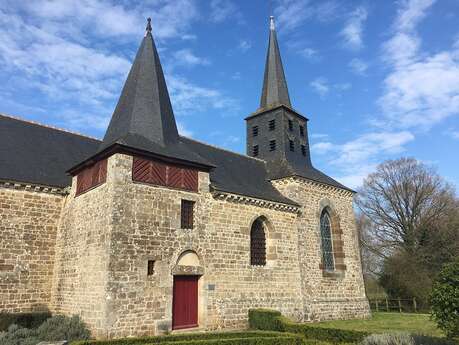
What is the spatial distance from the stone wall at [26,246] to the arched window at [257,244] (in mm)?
7978

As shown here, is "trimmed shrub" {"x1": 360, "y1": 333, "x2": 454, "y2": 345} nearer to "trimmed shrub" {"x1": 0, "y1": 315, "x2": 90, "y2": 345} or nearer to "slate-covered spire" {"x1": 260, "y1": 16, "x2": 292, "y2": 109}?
"trimmed shrub" {"x1": 0, "y1": 315, "x2": 90, "y2": 345}

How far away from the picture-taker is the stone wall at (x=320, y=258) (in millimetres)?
17281

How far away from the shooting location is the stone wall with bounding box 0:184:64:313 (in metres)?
12.7

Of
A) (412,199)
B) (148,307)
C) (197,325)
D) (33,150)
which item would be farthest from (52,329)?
(412,199)

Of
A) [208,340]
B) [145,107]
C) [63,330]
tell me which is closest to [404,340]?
[208,340]

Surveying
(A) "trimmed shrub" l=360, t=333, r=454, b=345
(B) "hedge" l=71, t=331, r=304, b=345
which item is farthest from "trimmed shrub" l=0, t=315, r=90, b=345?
(A) "trimmed shrub" l=360, t=333, r=454, b=345

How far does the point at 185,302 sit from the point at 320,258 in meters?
8.02

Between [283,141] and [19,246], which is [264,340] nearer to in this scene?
[19,246]

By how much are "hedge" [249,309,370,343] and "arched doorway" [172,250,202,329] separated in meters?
2.40

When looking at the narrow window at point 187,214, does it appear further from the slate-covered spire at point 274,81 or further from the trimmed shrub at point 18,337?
the slate-covered spire at point 274,81

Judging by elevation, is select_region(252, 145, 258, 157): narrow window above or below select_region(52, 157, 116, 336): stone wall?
above

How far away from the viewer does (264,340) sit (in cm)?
997

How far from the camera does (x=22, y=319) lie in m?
11.9

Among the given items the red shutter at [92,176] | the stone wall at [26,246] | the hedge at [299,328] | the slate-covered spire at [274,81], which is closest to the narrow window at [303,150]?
the slate-covered spire at [274,81]
